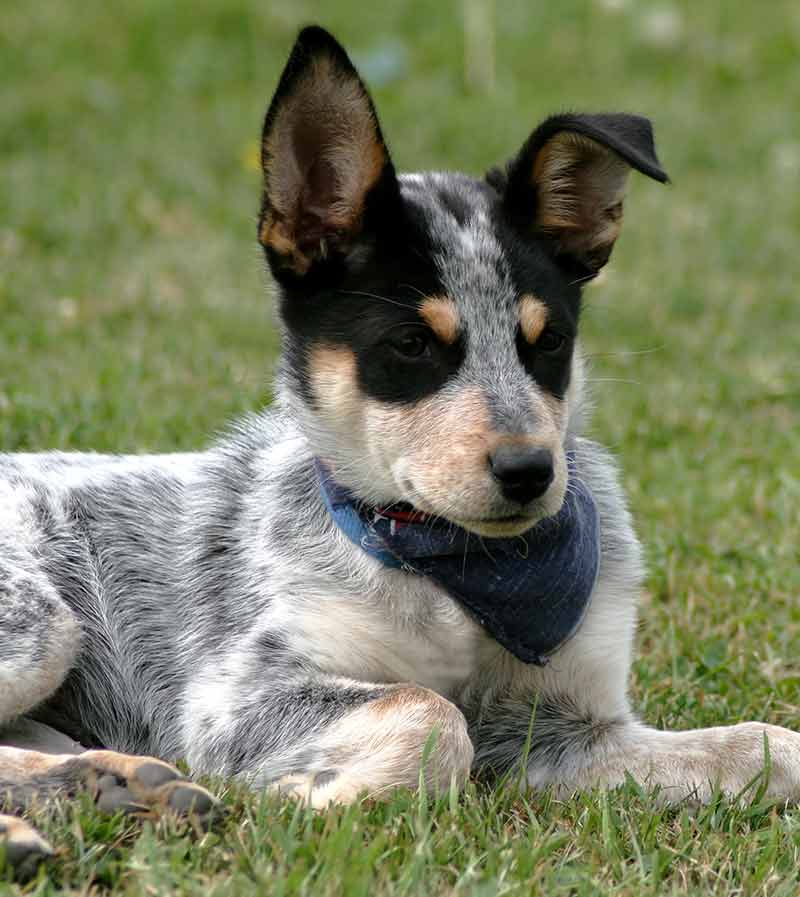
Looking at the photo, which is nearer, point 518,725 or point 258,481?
point 518,725

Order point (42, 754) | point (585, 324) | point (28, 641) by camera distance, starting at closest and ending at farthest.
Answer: point (42, 754), point (28, 641), point (585, 324)

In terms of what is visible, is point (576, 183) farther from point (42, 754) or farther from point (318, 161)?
point (42, 754)

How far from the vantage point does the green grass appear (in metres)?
3.42

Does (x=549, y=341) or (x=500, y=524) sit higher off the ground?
(x=549, y=341)

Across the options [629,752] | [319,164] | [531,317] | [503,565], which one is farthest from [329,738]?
[319,164]

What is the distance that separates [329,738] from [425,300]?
3.93ft

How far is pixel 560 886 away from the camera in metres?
3.25

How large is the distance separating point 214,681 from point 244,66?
9.74 m

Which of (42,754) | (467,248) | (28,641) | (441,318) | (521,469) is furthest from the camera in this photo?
(28,641)

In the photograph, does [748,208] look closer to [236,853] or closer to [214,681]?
[214,681]

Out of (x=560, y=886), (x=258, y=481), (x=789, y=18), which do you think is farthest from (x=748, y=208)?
(x=560, y=886)

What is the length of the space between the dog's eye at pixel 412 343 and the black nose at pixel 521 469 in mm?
418

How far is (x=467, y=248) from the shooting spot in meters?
4.06

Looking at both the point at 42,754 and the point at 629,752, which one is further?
the point at 629,752
